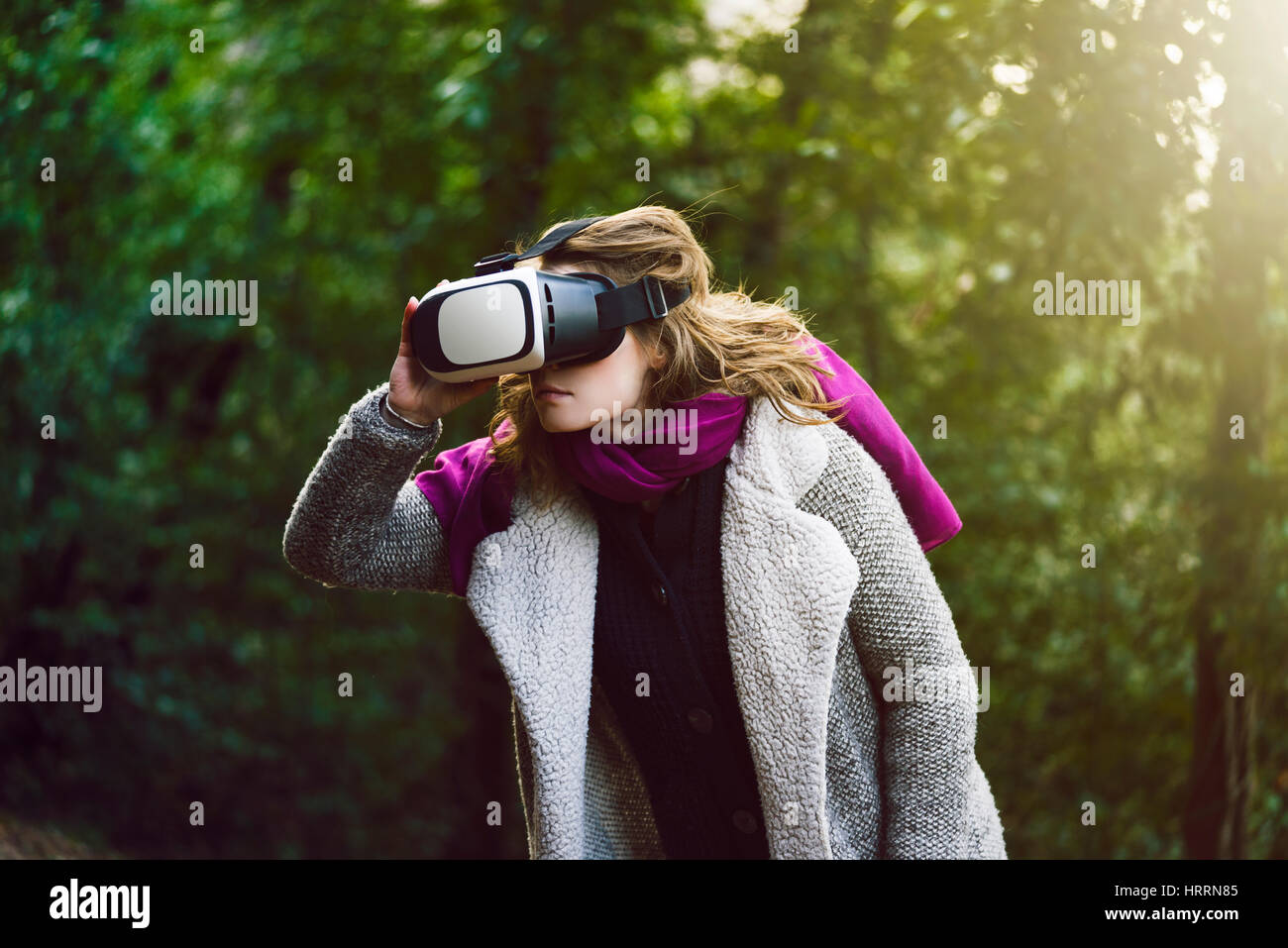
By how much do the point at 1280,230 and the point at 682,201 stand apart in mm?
1789

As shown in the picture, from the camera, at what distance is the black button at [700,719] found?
145cm

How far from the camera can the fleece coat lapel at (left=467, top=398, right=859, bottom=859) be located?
140cm

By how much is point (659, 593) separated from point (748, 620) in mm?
A: 130

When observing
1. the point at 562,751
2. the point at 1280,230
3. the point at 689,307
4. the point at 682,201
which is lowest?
the point at 562,751

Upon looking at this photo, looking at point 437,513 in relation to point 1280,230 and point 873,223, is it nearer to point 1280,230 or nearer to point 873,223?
point 1280,230

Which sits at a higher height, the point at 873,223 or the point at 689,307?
the point at 873,223

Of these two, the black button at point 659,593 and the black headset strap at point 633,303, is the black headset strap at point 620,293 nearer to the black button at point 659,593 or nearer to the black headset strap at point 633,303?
the black headset strap at point 633,303

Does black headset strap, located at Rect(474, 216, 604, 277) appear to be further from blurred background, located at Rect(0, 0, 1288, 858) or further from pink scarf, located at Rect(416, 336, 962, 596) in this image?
blurred background, located at Rect(0, 0, 1288, 858)

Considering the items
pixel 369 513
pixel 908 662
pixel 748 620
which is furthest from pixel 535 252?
pixel 908 662

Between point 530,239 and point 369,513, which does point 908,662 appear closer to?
point 369,513

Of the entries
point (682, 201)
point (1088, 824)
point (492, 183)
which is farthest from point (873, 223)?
point (1088, 824)

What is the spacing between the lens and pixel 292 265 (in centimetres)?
450

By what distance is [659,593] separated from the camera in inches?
57.9

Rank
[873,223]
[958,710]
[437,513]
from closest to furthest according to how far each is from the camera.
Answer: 1. [958,710]
2. [437,513]
3. [873,223]
